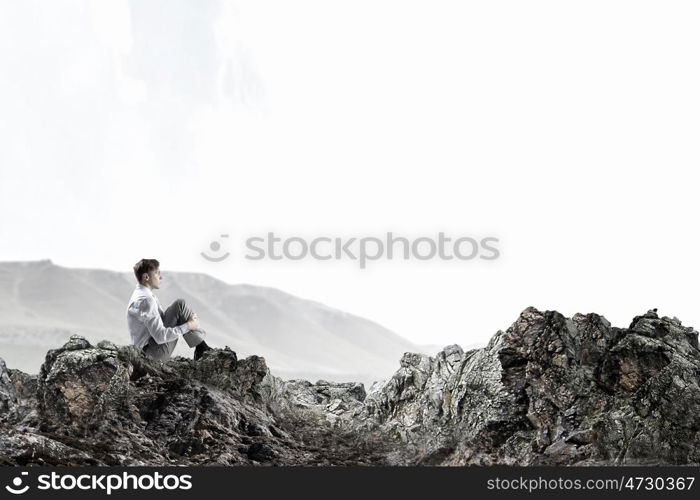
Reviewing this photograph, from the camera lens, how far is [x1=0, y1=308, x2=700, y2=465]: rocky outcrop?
9.80 metres

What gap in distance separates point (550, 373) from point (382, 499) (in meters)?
3.47

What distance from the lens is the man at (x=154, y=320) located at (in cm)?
1102

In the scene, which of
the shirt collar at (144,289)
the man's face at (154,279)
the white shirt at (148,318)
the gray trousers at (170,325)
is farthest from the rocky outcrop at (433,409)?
the man's face at (154,279)

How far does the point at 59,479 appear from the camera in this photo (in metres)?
8.54

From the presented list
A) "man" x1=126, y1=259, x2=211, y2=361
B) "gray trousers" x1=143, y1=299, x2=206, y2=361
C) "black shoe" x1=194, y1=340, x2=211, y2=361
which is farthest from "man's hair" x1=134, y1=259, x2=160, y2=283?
"black shoe" x1=194, y1=340, x2=211, y2=361

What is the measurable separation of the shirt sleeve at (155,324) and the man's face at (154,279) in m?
0.25

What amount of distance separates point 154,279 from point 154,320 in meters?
0.61

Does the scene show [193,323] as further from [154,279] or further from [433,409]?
[433,409]

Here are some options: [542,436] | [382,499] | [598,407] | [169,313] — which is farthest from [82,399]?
[598,407]

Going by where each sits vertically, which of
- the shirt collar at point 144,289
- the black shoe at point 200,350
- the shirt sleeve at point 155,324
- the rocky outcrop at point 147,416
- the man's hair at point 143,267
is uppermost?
the man's hair at point 143,267

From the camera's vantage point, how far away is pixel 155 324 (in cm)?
1105

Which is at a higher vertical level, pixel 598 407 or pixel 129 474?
pixel 598 407

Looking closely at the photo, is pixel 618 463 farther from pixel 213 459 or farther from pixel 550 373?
pixel 213 459

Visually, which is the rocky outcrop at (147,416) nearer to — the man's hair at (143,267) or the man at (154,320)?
the man at (154,320)
